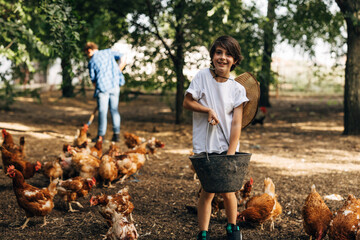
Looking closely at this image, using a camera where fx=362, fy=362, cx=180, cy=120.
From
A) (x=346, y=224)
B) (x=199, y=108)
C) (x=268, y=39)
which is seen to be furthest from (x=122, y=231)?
(x=268, y=39)

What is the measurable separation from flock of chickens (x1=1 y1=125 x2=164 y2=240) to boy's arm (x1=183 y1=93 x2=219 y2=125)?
1156 mm

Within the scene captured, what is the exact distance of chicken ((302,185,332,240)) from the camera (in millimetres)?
3062

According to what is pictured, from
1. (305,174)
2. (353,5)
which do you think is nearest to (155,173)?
(305,174)

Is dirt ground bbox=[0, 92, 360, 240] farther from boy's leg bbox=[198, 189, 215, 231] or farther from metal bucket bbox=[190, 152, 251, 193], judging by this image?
metal bucket bbox=[190, 152, 251, 193]

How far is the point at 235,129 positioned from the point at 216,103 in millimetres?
265

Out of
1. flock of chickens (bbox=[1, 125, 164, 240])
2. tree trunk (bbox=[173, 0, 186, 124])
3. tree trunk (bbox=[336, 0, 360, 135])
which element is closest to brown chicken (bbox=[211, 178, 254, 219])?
flock of chickens (bbox=[1, 125, 164, 240])

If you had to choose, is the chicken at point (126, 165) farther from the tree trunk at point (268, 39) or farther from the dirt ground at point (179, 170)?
the tree trunk at point (268, 39)

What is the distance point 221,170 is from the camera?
8.90ft

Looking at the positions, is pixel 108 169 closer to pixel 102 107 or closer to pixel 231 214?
pixel 231 214

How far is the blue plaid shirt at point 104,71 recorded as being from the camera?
23.3 feet

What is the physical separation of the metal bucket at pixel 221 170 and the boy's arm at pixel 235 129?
0.16m

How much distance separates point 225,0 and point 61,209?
523cm

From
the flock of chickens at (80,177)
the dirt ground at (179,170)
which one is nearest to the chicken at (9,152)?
the flock of chickens at (80,177)

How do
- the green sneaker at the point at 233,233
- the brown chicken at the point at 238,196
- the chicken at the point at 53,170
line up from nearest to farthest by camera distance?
the green sneaker at the point at 233,233, the brown chicken at the point at 238,196, the chicken at the point at 53,170
